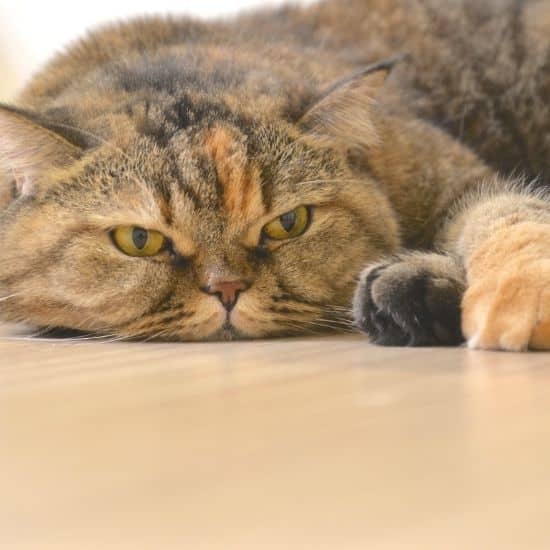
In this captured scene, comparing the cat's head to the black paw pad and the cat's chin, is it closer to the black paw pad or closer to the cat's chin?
the cat's chin

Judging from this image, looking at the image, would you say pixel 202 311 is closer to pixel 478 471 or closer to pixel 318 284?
pixel 318 284

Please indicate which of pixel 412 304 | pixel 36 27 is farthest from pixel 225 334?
pixel 36 27

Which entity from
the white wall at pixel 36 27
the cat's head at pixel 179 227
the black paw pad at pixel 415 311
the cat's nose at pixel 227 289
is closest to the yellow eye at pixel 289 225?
the cat's head at pixel 179 227

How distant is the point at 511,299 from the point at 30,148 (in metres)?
0.77

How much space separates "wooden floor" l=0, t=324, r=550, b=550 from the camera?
0.51 meters

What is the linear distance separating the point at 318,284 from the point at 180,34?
32.0 inches

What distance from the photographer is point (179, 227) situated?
4.43 ft

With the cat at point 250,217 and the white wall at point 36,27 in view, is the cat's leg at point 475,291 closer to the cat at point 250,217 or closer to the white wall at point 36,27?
the cat at point 250,217

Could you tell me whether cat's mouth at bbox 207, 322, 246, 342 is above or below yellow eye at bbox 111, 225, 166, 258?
below

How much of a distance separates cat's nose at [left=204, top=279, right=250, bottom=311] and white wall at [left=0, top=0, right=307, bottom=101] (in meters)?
1.90

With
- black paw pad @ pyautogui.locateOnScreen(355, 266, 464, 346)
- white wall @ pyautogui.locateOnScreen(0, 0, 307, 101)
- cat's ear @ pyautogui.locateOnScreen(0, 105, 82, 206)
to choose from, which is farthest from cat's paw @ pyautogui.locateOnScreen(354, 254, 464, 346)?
white wall @ pyautogui.locateOnScreen(0, 0, 307, 101)

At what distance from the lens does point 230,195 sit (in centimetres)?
136

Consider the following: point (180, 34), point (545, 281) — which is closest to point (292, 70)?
point (180, 34)

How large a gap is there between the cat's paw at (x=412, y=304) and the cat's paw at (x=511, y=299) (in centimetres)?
3
